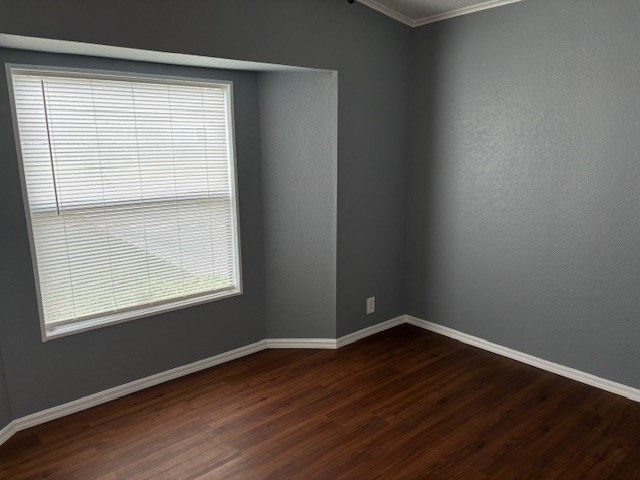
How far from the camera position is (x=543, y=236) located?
3010 mm

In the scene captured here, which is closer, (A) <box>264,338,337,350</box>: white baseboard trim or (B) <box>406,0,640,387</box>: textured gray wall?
(B) <box>406,0,640,387</box>: textured gray wall

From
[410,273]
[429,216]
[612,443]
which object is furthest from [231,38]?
[612,443]

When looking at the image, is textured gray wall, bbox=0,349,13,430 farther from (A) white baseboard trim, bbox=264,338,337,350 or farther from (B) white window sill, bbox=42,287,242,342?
(A) white baseboard trim, bbox=264,338,337,350

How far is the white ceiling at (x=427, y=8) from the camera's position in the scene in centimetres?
307

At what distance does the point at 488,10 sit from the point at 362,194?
1.50 metres

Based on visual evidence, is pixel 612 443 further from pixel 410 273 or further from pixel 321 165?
pixel 321 165

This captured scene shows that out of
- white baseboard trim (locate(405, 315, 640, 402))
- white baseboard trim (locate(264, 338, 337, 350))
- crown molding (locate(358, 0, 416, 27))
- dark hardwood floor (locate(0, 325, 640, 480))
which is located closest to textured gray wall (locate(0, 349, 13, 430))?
dark hardwood floor (locate(0, 325, 640, 480))

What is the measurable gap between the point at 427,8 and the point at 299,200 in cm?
163

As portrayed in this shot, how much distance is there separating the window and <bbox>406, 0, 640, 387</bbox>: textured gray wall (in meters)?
1.60

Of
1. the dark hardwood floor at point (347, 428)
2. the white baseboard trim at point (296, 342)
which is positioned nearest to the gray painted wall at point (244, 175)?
the white baseboard trim at point (296, 342)

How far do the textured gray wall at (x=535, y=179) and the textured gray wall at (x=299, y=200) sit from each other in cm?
88

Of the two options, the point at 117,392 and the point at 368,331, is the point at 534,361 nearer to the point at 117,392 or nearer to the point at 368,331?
the point at 368,331

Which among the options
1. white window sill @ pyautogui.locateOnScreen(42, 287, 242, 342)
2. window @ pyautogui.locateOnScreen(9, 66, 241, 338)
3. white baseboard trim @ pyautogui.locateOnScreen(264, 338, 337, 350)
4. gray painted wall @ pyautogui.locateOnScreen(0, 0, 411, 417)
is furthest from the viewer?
white baseboard trim @ pyautogui.locateOnScreen(264, 338, 337, 350)

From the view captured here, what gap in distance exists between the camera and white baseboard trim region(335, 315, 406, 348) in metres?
3.49
